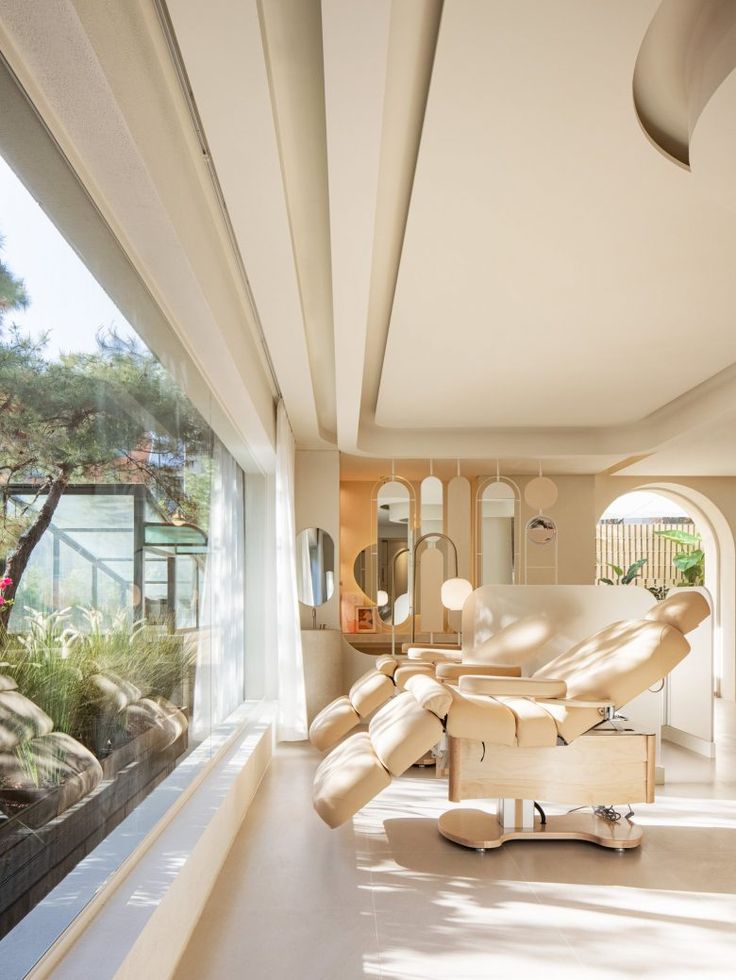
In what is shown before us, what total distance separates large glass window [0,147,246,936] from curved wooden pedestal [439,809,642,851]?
1.35m

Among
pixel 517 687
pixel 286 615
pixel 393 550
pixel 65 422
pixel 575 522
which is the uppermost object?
pixel 65 422

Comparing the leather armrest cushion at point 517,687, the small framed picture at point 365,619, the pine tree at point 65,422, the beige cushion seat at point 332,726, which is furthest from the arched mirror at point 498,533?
the pine tree at point 65,422

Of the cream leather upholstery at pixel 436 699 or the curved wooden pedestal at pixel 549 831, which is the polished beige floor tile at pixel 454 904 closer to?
the curved wooden pedestal at pixel 549 831

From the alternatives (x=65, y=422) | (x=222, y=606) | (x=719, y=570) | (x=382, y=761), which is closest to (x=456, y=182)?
(x=65, y=422)

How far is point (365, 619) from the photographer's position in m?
9.61

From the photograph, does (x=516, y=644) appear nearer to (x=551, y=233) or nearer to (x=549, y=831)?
(x=549, y=831)

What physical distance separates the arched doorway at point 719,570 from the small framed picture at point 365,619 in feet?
9.72

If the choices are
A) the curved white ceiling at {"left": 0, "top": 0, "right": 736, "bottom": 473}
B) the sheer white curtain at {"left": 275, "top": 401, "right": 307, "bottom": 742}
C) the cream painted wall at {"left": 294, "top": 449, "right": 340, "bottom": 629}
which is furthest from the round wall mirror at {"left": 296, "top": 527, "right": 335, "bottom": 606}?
the curved white ceiling at {"left": 0, "top": 0, "right": 736, "bottom": 473}

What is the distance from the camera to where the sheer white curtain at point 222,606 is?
161 inches

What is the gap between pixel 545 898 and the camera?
3189 mm

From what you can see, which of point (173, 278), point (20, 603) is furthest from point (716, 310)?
point (20, 603)

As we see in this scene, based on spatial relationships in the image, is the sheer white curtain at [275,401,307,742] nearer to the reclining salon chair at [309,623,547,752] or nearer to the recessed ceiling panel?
the reclining salon chair at [309,623,547,752]

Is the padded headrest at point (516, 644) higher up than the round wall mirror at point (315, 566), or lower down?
lower down

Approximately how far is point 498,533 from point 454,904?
5982mm
